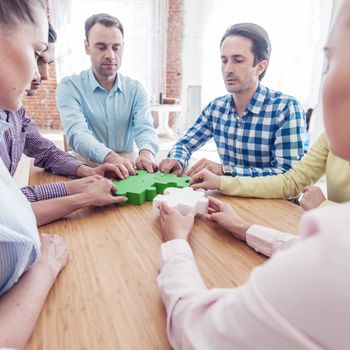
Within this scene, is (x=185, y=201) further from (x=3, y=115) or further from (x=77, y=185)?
(x=3, y=115)

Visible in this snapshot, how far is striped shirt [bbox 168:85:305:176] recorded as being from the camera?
1.58 m

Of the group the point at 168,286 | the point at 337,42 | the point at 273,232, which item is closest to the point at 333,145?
the point at 337,42

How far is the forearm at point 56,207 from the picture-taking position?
3.26 feet

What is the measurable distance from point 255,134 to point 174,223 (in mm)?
999

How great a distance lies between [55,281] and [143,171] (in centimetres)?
79

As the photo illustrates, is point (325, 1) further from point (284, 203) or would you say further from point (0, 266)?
point (0, 266)

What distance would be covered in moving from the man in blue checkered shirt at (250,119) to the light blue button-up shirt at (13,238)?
32.7 inches

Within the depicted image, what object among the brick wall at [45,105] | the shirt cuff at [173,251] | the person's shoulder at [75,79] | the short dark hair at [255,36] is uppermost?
the short dark hair at [255,36]

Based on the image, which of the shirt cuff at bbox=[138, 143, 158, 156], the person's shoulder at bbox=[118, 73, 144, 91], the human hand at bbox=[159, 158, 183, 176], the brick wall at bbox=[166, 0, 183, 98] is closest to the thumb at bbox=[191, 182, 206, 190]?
the human hand at bbox=[159, 158, 183, 176]

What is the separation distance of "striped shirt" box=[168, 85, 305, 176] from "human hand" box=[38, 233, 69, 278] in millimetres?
898

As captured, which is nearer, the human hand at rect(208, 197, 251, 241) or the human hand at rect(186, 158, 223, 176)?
the human hand at rect(208, 197, 251, 241)

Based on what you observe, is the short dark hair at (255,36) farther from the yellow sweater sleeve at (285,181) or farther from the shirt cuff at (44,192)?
the shirt cuff at (44,192)

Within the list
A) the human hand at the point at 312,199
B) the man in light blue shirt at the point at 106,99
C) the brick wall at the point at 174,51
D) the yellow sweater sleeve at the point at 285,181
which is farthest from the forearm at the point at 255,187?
the brick wall at the point at 174,51

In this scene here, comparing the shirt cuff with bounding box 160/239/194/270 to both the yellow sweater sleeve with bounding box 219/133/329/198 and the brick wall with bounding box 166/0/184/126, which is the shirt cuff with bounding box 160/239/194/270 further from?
the brick wall with bounding box 166/0/184/126
